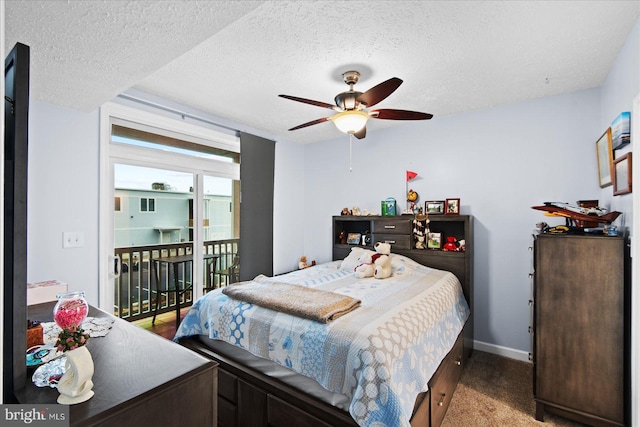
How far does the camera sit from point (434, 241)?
3.27m

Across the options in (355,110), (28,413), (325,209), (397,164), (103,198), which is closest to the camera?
(28,413)

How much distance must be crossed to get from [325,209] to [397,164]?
1.18m

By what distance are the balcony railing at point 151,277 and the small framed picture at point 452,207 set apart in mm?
2397

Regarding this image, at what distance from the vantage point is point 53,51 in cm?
154

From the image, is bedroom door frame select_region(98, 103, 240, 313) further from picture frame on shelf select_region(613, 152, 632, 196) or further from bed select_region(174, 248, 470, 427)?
picture frame on shelf select_region(613, 152, 632, 196)

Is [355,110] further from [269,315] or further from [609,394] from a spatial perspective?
[609,394]

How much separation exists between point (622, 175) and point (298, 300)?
2208 mm

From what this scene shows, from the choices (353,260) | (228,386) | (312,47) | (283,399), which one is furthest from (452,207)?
(228,386)

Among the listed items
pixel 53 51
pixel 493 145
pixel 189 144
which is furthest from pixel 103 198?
pixel 493 145

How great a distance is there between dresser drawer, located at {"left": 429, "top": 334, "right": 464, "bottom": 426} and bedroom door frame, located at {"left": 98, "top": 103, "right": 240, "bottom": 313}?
8.01ft

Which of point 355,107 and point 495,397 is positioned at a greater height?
point 355,107

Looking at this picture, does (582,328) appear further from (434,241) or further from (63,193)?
(63,193)

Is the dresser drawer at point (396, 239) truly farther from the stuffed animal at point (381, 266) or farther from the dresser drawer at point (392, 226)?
the stuffed animal at point (381, 266)

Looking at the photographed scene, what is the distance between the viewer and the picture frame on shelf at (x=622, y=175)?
6.06 ft
